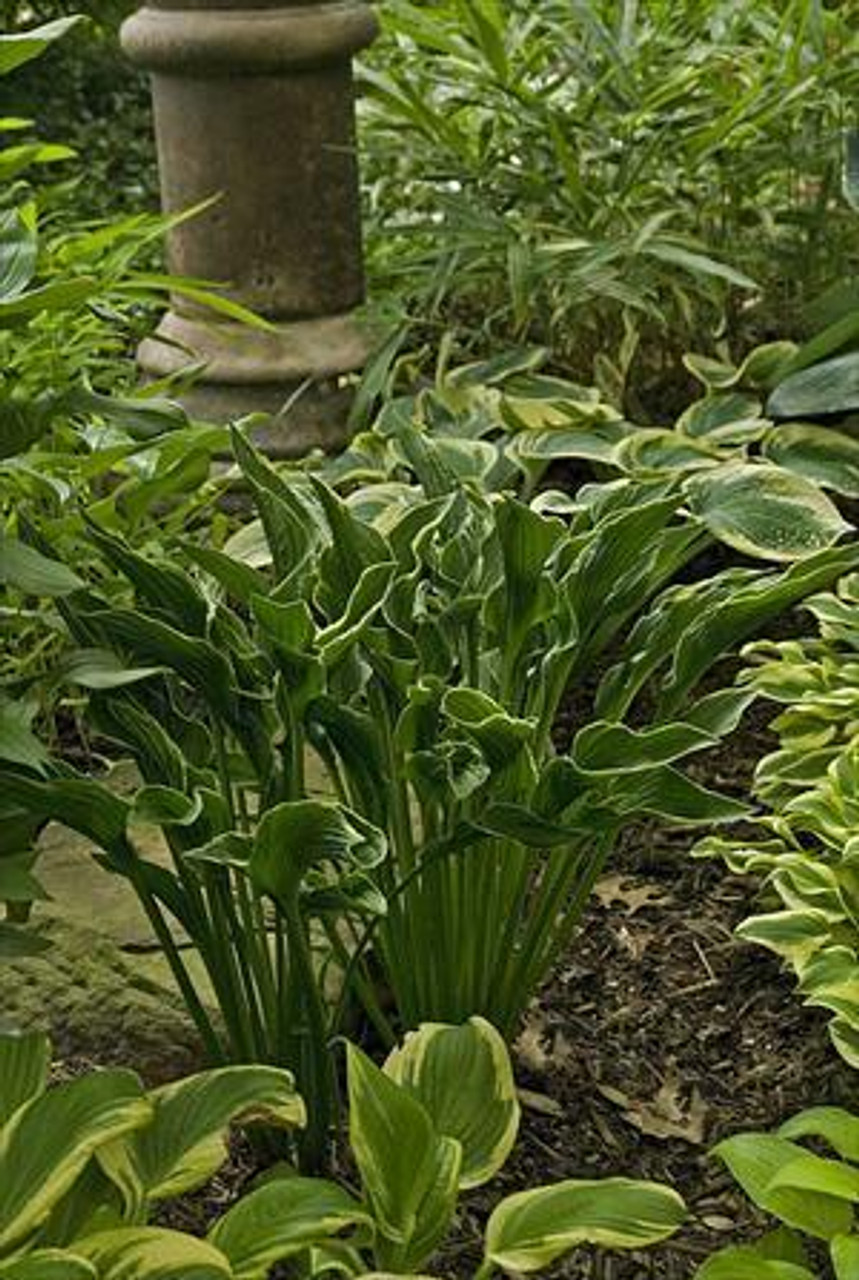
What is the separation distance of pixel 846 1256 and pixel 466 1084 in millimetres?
→ 319

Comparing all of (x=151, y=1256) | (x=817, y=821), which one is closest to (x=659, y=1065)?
(x=817, y=821)

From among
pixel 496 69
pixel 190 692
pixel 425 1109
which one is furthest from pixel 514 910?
pixel 496 69

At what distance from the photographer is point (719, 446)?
2959 mm

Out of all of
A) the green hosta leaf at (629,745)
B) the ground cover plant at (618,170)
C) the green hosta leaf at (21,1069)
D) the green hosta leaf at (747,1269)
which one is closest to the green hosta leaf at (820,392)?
the ground cover plant at (618,170)

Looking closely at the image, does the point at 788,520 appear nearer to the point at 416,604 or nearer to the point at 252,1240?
the point at 416,604

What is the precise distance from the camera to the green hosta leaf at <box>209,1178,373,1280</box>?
5.09ft

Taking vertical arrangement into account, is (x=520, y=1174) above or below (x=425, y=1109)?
below

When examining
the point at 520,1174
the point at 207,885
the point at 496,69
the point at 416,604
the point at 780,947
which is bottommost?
the point at 520,1174

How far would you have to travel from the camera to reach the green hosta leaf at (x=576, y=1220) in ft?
5.39

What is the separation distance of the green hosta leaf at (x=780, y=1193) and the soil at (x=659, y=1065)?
25 centimetres

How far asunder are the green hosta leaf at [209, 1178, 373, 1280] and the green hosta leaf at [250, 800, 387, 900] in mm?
261

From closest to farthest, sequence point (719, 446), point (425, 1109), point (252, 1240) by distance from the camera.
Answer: point (252, 1240)
point (425, 1109)
point (719, 446)

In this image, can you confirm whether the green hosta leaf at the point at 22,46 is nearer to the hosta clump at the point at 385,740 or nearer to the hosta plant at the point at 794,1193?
the hosta clump at the point at 385,740

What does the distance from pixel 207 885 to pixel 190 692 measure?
1.94 feet
